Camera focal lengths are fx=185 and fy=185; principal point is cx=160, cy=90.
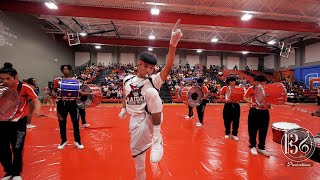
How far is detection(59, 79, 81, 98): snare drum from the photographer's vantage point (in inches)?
154

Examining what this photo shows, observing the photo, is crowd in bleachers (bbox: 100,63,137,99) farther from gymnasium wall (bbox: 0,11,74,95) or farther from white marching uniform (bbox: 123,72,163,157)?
white marching uniform (bbox: 123,72,163,157)

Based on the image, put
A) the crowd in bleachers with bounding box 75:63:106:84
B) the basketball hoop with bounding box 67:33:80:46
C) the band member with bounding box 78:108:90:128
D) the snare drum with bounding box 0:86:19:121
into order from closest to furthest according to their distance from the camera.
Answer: the snare drum with bounding box 0:86:19:121 < the band member with bounding box 78:108:90:128 < the basketball hoop with bounding box 67:33:80:46 < the crowd in bleachers with bounding box 75:63:106:84

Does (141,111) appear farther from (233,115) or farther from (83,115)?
(83,115)

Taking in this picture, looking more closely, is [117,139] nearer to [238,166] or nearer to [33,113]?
[33,113]

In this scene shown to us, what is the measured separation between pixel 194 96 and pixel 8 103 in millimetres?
4928

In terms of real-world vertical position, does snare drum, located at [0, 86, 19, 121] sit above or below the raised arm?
below

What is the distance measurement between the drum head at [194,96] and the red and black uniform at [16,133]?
4.47m

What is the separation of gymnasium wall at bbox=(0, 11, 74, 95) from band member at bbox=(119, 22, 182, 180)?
1226 centimetres

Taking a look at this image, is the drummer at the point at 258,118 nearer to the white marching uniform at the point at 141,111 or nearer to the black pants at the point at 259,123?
the black pants at the point at 259,123

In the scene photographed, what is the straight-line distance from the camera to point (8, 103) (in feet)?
A: 8.79

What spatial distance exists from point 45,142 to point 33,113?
8.09ft

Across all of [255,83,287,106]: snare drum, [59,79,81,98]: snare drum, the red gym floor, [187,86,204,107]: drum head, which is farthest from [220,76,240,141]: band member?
[59,79,81,98]: snare drum

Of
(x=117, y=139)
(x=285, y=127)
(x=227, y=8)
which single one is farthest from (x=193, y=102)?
(x=227, y=8)

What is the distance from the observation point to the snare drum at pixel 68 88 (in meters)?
3.92
